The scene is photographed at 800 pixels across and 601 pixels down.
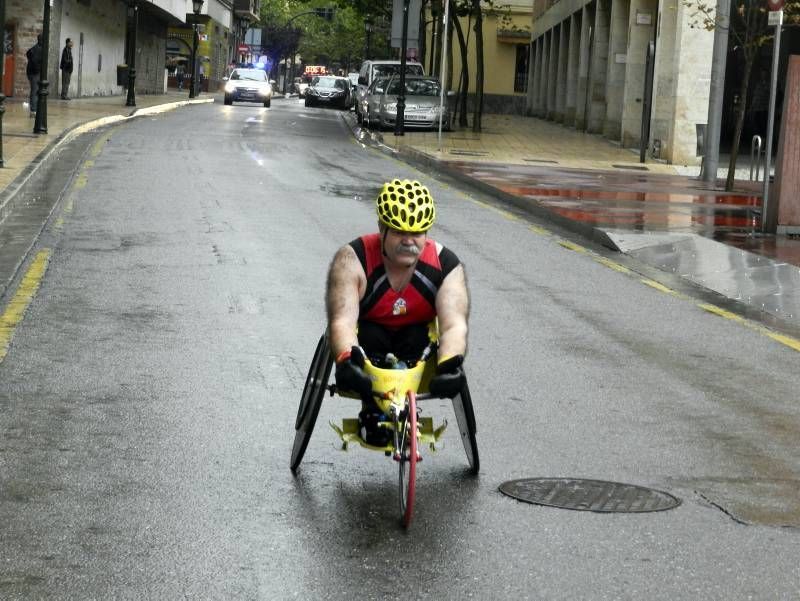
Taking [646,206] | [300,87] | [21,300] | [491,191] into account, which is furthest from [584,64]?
[300,87]

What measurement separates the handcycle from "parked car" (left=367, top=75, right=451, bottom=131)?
35772mm

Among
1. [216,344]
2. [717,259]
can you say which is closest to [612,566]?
[216,344]

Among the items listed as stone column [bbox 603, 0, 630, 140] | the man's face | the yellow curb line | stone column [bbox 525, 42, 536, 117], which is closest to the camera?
the man's face

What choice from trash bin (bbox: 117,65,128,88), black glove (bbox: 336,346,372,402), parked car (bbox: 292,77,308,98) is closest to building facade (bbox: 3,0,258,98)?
trash bin (bbox: 117,65,128,88)

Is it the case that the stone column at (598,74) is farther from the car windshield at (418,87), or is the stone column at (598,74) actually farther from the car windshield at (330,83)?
the car windshield at (330,83)

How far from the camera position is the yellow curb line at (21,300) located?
9617 mm

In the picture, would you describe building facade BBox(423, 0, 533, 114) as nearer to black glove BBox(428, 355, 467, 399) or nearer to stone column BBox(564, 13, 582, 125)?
stone column BBox(564, 13, 582, 125)

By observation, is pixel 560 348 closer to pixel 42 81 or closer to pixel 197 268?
pixel 197 268

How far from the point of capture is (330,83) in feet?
218

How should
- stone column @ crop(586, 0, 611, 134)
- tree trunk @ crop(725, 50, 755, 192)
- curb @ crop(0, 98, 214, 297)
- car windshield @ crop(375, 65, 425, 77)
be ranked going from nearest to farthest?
curb @ crop(0, 98, 214, 297)
tree trunk @ crop(725, 50, 755, 192)
stone column @ crop(586, 0, 611, 134)
car windshield @ crop(375, 65, 425, 77)

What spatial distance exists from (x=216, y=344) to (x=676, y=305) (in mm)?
4588

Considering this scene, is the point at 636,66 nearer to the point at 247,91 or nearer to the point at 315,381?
the point at 247,91

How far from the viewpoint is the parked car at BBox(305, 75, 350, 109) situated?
65.2 metres

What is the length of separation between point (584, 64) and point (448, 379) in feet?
160
